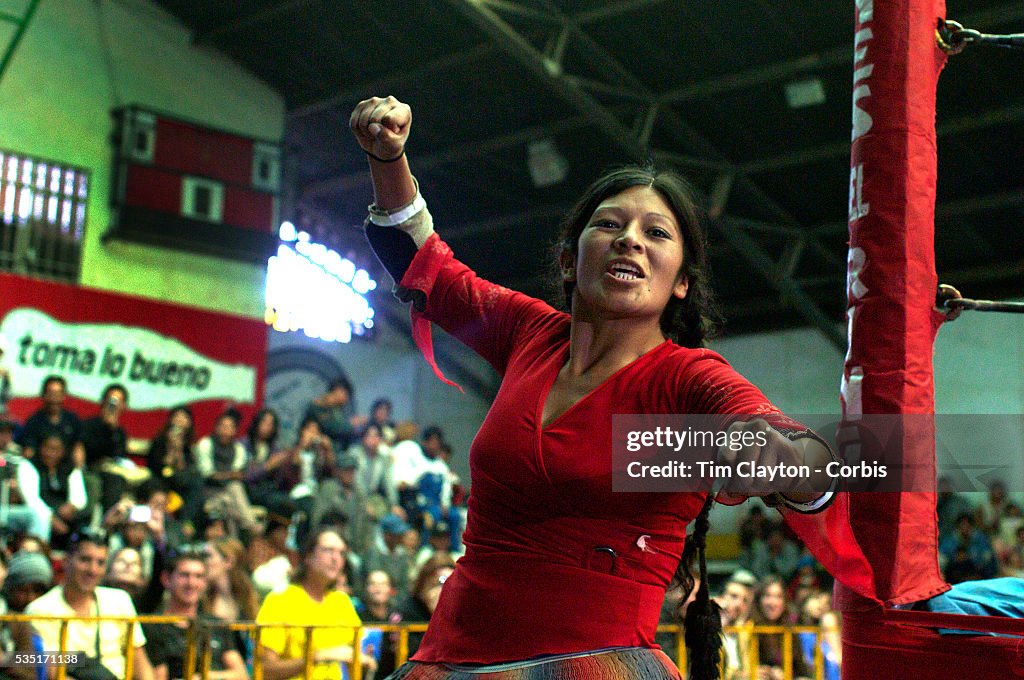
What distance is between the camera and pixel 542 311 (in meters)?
1.75

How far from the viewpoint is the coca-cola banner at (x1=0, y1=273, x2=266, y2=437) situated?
10281mm

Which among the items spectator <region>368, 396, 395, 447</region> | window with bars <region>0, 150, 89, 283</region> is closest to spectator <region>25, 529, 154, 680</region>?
spectator <region>368, 396, 395, 447</region>

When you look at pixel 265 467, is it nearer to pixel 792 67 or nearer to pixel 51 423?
pixel 51 423

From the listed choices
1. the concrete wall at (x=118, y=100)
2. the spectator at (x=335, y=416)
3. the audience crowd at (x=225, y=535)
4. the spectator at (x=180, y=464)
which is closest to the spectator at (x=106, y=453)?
the audience crowd at (x=225, y=535)

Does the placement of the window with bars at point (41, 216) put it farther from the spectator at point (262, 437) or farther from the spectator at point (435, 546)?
the spectator at point (435, 546)

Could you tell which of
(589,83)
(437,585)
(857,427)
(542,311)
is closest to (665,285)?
(542,311)

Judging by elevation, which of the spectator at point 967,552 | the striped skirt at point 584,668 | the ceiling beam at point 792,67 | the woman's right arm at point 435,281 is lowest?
the striped skirt at point 584,668

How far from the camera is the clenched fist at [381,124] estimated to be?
1.62 m

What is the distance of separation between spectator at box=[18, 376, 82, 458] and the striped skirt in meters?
7.13

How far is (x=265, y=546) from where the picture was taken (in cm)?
733

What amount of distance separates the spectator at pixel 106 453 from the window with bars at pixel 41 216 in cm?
225

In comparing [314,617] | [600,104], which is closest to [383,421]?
[600,104]

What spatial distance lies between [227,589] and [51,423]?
124 inches

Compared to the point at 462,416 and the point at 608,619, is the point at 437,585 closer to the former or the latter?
the point at 608,619
